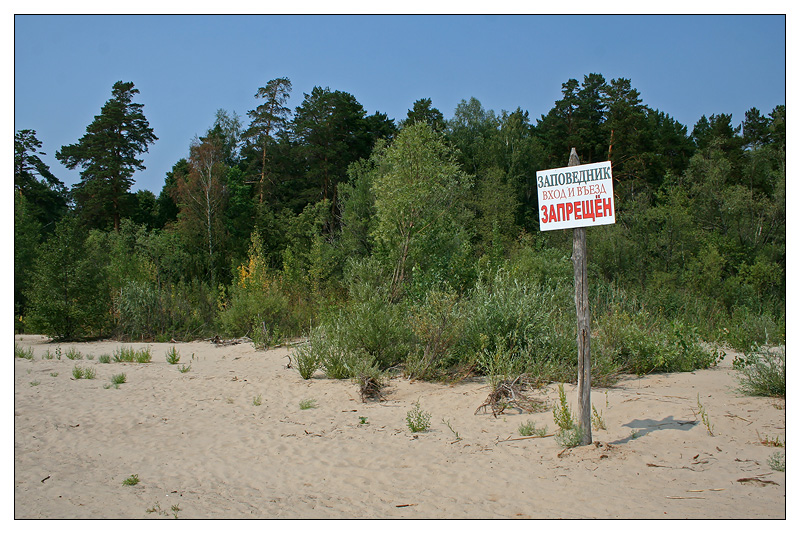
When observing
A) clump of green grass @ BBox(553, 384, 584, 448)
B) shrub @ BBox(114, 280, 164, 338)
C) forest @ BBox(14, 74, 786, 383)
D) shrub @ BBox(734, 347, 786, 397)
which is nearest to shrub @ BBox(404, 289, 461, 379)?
forest @ BBox(14, 74, 786, 383)

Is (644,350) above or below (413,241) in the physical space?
below

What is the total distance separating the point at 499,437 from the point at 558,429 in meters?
0.70

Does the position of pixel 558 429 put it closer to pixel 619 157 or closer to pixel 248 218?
pixel 248 218

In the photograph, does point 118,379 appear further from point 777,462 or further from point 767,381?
point 767,381

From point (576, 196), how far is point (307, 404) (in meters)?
5.17

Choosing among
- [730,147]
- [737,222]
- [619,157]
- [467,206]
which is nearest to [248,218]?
[467,206]

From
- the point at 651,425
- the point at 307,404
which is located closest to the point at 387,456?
the point at 307,404

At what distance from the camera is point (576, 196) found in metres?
5.48

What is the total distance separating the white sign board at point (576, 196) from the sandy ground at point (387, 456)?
2.37 meters

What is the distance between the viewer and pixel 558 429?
645 cm

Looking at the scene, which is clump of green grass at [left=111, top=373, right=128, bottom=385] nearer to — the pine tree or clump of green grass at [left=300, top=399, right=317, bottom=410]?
clump of green grass at [left=300, top=399, right=317, bottom=410]

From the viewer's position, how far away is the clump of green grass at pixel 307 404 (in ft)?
27.4

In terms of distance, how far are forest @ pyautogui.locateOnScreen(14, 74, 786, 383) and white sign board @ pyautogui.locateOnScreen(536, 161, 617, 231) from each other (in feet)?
10.9

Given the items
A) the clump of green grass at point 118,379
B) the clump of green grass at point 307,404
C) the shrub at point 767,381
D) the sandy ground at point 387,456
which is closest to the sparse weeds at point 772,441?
the sandy ground at point 387,456
